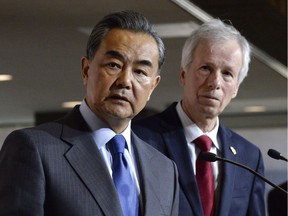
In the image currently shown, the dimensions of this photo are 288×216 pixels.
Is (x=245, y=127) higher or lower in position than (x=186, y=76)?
lower

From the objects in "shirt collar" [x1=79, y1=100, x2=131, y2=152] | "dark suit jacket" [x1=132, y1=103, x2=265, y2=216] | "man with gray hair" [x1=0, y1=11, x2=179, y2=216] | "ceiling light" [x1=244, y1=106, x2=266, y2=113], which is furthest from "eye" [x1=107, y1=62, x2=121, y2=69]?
"ceiling light" [x1=244, y1=106, x2=266, y2=113]

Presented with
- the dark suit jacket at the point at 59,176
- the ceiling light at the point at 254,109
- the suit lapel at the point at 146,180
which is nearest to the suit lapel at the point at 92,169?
the dark suit jacket at the point at 59,176

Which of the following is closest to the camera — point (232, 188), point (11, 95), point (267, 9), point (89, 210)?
point (89, 210)

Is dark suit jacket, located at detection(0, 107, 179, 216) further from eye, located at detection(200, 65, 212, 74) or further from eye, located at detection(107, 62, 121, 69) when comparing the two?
eye, located at detection(200, 65, 212, 74)

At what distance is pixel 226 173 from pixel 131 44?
0.94 metres

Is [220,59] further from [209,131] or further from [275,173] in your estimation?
[275,173]

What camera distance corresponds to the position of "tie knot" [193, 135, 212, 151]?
364 centimetres

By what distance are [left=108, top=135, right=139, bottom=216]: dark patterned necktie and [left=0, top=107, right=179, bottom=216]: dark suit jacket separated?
0.11ft

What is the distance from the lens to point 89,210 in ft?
8.72

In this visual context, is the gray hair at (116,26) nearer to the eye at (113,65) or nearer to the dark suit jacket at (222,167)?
the eye at (113,65)

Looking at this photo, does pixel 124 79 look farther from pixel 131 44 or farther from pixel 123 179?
pixel 123 179

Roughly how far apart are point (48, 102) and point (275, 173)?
222cm

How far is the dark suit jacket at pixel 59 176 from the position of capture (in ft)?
8.54

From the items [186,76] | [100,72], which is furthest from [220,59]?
[100,72]
